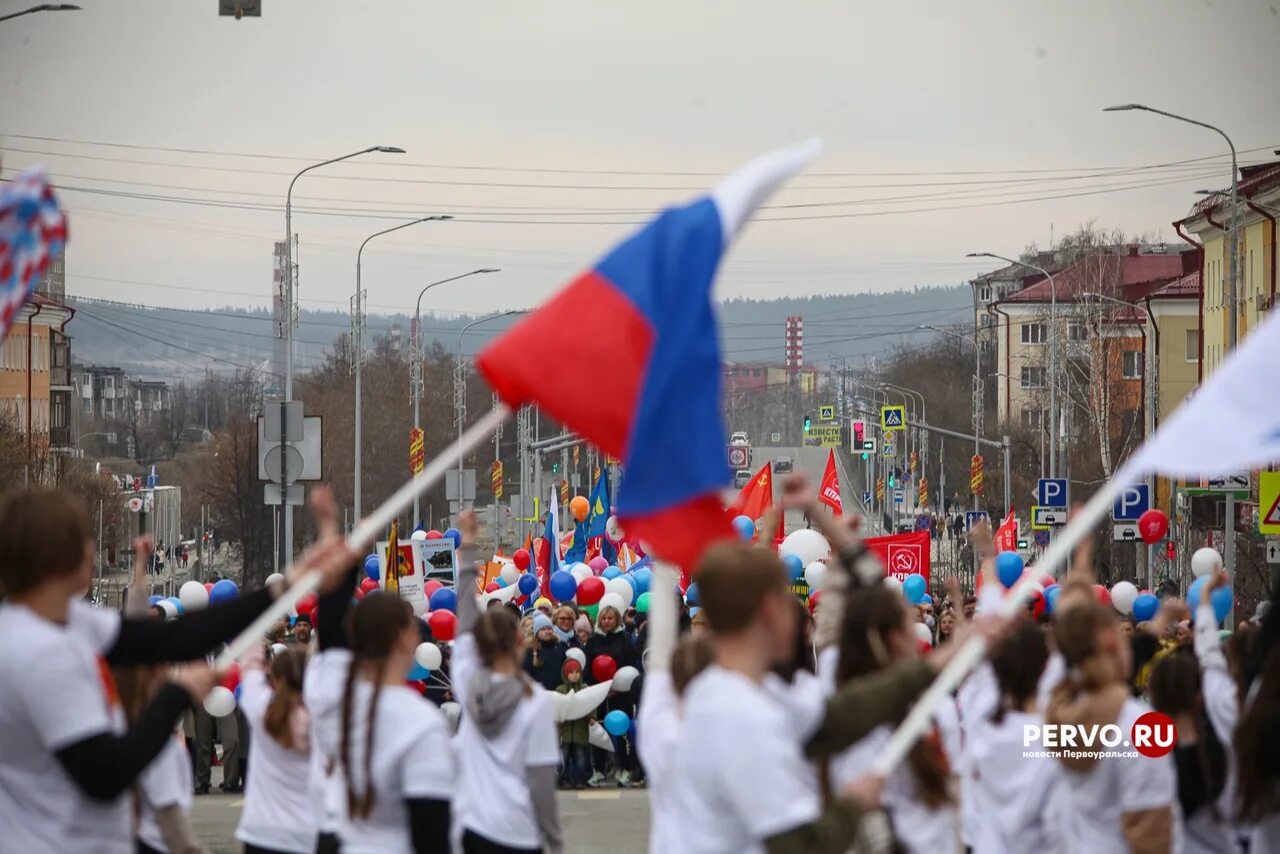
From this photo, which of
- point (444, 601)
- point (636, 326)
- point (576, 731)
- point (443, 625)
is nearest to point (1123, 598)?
point (576, 731)

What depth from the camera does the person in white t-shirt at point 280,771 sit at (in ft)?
25.3

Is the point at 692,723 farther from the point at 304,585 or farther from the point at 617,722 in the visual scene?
the point at 617,722

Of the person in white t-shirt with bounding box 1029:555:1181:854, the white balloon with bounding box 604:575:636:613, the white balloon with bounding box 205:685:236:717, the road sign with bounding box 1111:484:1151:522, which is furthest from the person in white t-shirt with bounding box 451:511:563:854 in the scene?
the road sign with bounding box 1111:484:1151:522

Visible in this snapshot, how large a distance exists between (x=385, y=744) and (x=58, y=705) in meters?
Answer: 1.74

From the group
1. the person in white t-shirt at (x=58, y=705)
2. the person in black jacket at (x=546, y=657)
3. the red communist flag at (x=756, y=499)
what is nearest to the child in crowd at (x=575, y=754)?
the person in black jacket at (x=546, y=657)

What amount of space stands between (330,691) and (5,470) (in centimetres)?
4036

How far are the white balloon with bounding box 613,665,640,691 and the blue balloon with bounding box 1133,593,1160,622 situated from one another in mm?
4535

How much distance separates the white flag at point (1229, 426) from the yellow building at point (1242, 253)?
36.2m

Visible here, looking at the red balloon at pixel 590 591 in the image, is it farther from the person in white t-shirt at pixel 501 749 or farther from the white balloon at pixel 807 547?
the person in white t-shirt at pixel 501 749

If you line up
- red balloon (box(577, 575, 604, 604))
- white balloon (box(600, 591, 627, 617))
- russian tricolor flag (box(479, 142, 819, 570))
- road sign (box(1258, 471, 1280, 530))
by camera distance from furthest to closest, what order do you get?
1. red balloon (box(577, 575, 604, 604))
2. road sign (box(1258, 471, 1280, 530))
3. white balloon (box(600, 591, 627, 617))
4. russian tricolor flag (box(479, 142, 819, 570))

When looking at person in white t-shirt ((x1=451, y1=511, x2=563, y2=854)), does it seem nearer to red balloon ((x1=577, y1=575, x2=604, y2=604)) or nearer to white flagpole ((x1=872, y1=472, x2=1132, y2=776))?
white flagpole ((x1=872, y1=472, x2=1132, y2=776))

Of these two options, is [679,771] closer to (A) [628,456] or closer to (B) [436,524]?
(A) [628,456]

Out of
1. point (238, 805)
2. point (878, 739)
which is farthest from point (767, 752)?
point (238, 805)

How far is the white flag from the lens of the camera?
17.3 ft
